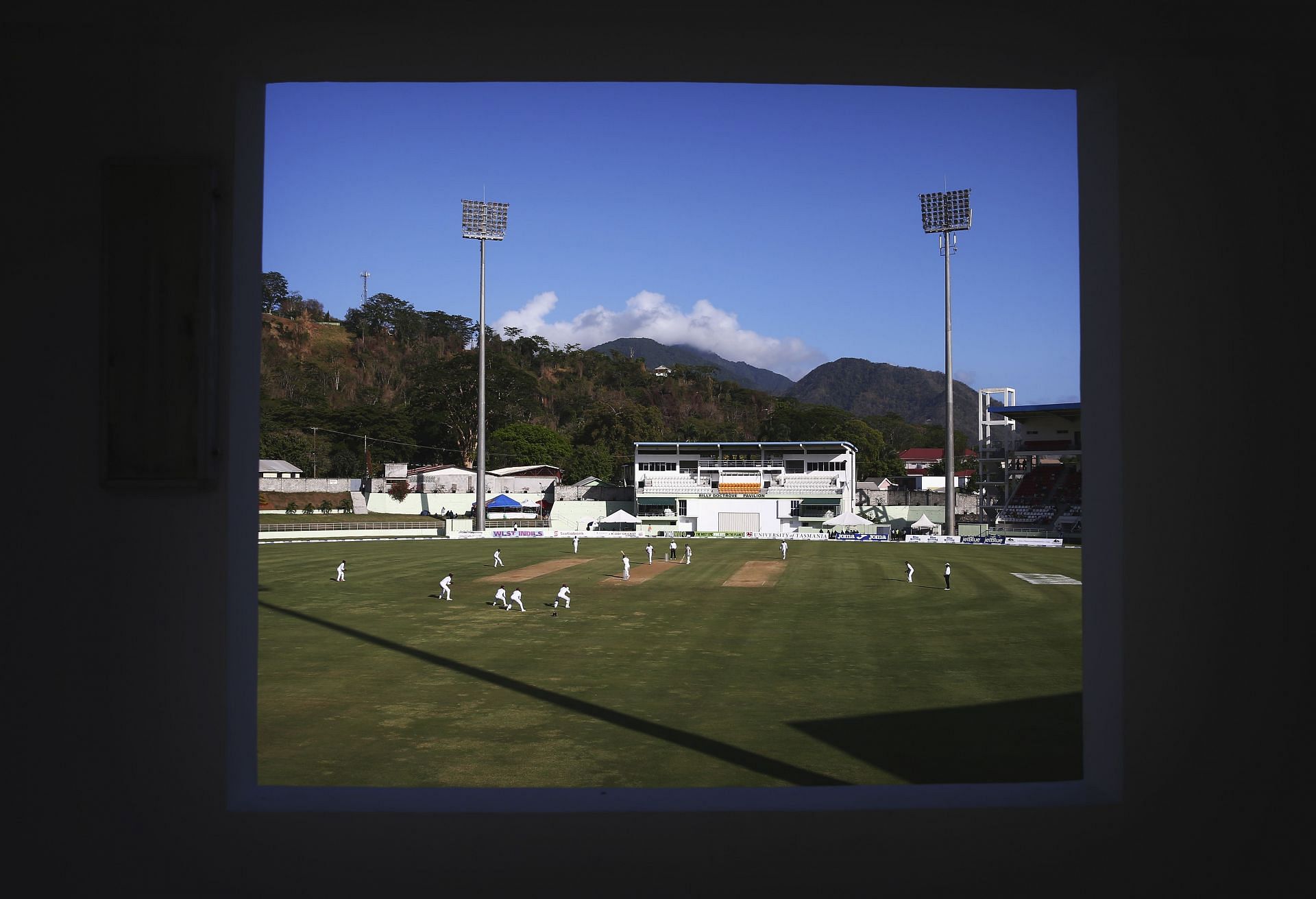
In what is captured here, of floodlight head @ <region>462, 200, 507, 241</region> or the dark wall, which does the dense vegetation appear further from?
the dark wall

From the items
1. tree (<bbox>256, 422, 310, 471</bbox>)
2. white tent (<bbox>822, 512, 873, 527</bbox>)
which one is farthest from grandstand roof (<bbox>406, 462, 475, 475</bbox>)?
white tent (<bbox>822, 512, 873, 527</bbox>)

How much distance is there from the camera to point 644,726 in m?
9.18

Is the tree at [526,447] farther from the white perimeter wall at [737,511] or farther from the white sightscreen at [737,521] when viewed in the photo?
the white sightscreen at [737,521]

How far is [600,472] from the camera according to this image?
60.9 m

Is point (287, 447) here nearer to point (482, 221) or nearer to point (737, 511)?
point (482, 221)

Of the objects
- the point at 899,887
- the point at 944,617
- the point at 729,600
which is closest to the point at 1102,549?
the point at 899,887

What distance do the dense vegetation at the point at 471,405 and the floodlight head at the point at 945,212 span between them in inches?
993

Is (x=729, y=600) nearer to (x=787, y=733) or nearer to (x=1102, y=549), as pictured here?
(x=787, y=733)

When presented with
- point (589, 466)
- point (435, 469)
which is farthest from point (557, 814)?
point (435, 469)

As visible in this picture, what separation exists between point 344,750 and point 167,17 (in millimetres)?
7159

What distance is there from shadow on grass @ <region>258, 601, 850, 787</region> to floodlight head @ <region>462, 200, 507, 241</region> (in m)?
33.7

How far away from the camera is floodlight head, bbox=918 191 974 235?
43.5 meters

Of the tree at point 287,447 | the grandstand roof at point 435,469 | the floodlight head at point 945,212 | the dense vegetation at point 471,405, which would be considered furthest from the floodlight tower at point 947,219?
the tree at point 287,447

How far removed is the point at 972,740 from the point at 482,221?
40.8 meters
